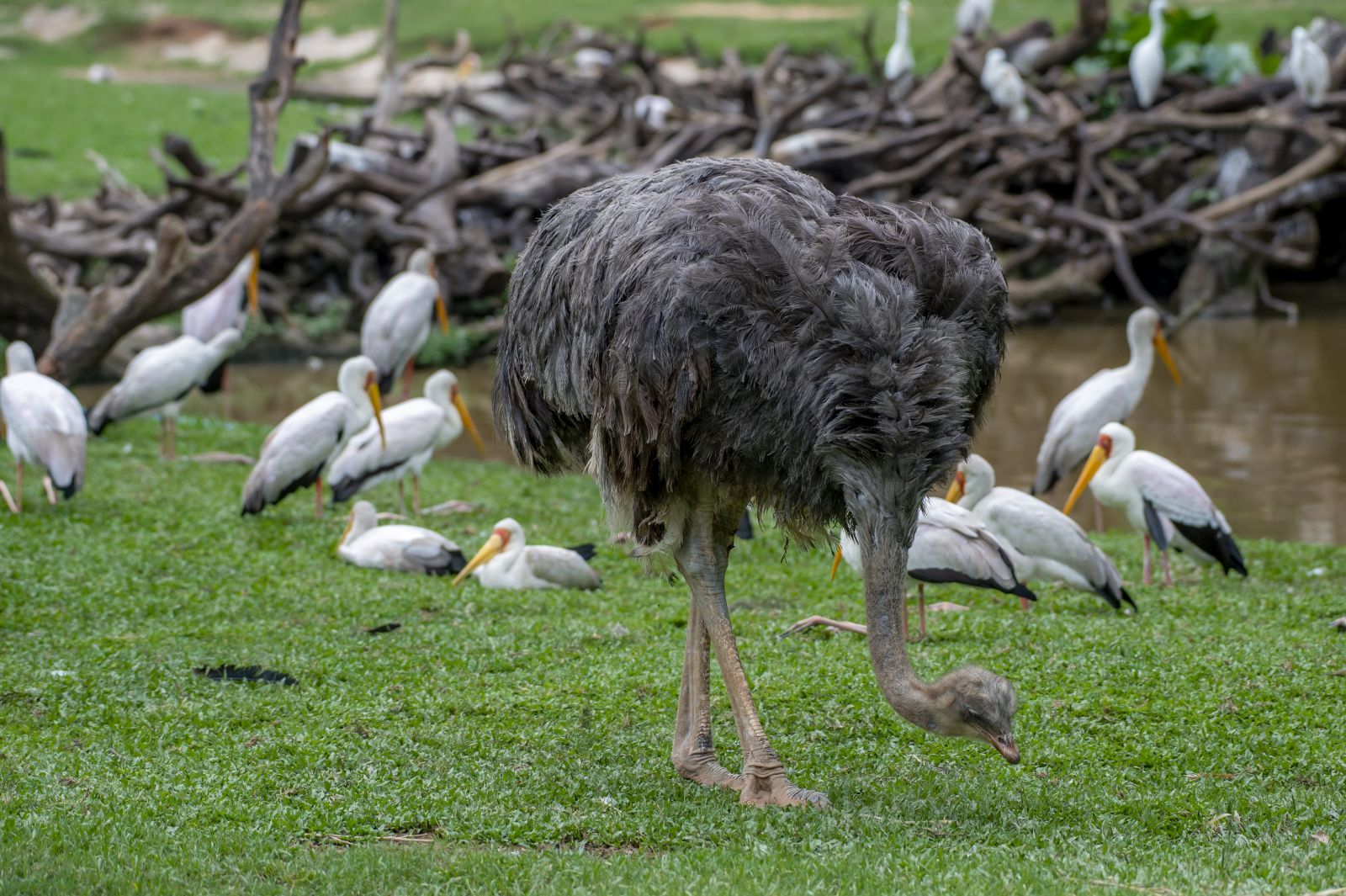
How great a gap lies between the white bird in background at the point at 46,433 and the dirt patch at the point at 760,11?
29.8 metres

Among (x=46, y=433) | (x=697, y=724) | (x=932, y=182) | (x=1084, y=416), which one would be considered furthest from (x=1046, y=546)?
(x=932, y=182)

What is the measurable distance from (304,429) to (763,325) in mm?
5269

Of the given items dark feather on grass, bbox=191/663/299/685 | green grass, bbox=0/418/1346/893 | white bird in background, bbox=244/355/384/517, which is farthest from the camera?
white bird in background, bbox=244/355/384/517

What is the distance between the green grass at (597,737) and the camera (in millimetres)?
4023

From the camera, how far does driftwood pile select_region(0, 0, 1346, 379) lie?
1602cm

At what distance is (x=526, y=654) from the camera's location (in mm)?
6473

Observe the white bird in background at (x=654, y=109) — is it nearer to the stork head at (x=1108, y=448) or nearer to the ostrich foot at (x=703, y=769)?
the stork head at (x=1108, y=448)

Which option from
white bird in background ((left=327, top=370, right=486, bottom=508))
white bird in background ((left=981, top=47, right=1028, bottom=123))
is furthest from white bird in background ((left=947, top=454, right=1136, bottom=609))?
white bird in background ((left=981, top=47, right=1028, bottom=123))

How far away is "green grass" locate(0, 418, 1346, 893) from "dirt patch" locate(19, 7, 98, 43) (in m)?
36.7

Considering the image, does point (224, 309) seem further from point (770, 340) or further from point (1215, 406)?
point (770, 340)

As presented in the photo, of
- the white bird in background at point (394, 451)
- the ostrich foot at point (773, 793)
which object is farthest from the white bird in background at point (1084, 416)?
the ostrich foot at point (773, 793)

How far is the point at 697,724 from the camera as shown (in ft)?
16.4

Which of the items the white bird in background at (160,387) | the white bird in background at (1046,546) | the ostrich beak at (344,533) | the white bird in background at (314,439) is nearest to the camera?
the white bird in background at (1046,546)

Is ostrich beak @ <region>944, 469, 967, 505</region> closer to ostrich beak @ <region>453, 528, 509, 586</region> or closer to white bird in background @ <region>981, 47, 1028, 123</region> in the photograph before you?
ostrich beak @ <region>453, 528, 509, 586</region>
